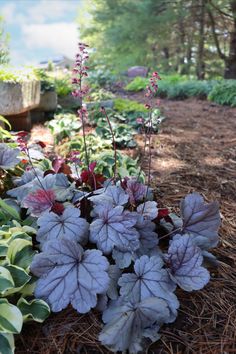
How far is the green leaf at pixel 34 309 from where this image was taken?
969 mm

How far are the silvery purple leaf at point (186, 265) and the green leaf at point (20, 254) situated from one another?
1.58 feet

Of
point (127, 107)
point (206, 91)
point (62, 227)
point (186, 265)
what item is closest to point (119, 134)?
point (127, 107)

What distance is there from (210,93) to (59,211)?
558 centimetres

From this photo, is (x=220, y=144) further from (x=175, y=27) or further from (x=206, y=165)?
(x=175, y=27)

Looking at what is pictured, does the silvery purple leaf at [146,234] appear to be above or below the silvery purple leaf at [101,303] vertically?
above

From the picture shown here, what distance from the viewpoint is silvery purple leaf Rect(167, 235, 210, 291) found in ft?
3.50

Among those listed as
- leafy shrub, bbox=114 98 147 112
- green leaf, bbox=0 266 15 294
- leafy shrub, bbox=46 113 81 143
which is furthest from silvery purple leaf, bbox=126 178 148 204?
leafy shrub, bbox=114 98 147 112

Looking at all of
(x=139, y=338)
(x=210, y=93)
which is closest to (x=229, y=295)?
(x=139, y=338)

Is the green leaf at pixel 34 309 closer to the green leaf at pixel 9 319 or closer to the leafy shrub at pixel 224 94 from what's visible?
the green leaf at pixel 9 319

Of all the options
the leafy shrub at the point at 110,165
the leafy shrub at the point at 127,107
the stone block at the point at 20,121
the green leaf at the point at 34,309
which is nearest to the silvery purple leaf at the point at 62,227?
the green leaf at the point at 34,309

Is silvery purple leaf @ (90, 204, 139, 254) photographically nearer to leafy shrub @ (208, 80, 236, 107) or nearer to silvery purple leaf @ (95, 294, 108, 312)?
silvery purple leaf @ (95, 294, 108, 312)

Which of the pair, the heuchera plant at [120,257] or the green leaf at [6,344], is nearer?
the green leaf at [6,344]

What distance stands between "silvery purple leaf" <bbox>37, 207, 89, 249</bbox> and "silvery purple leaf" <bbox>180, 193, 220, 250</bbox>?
0.38 meters

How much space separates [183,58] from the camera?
16.9 m
